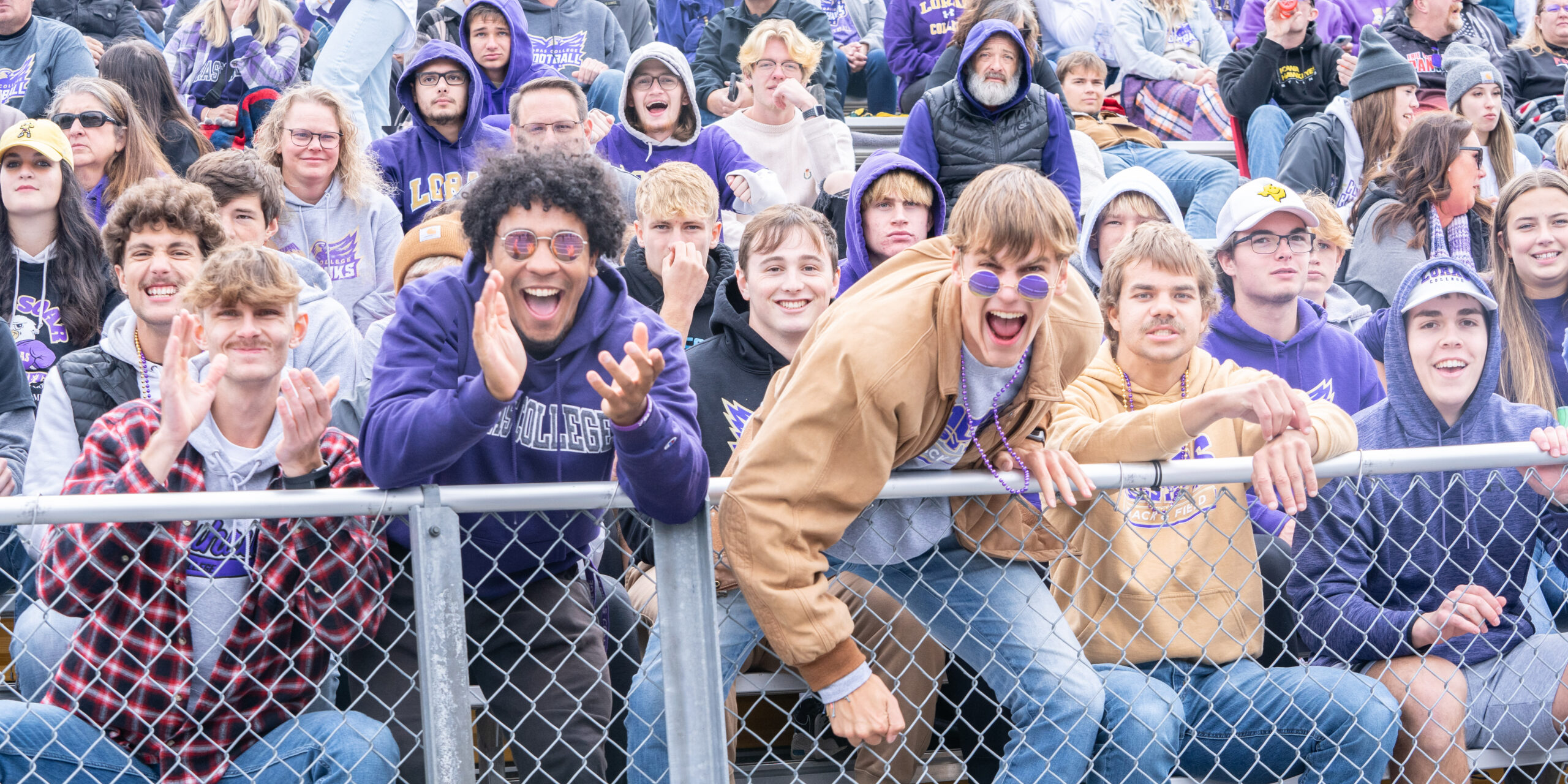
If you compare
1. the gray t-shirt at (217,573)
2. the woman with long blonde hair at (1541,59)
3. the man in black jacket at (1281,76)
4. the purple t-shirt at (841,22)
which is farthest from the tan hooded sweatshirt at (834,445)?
the woman with long blonde hair at (1541,59)

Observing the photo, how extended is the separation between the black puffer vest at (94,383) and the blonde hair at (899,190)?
97.2 inches

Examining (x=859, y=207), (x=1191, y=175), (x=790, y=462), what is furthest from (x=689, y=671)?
(x=1191, y=175)

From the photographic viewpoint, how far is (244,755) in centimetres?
292

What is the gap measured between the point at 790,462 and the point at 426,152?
409 centimetres

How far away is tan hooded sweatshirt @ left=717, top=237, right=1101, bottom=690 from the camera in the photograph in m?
2.64

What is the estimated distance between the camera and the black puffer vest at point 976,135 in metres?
6.21

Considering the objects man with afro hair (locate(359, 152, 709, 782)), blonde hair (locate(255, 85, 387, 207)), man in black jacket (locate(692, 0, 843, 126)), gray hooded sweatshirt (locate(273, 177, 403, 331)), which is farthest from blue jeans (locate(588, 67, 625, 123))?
man with afro hair (locate(359, 152, 709, 782))

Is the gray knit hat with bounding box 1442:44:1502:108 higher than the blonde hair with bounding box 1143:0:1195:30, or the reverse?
the blonde hair with bounding box 1143:0:1195:30

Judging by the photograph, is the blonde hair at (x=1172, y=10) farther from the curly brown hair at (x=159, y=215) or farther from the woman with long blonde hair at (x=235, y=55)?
the curly brown hair at (x=159, y=215)

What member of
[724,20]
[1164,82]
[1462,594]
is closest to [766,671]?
[1462,594]

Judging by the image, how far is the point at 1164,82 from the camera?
9.15 meters

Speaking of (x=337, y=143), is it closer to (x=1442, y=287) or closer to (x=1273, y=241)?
(x=1273, y=241)

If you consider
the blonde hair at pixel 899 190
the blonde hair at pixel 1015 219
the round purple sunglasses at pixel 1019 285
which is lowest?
the blonde hair at pixel 899 190

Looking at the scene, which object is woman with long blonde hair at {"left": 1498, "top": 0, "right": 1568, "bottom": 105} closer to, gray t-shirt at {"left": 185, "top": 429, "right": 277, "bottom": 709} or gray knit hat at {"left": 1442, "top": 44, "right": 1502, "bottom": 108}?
gray knit hat at {"left": 1442, "top": 44, "right": 1502, "bottom": 108}
